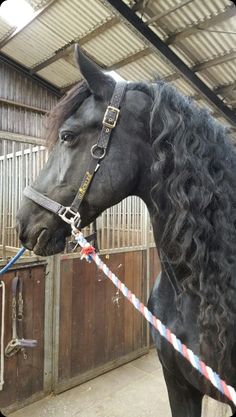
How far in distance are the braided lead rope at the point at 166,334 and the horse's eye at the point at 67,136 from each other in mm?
259

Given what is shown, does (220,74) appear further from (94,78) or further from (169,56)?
(94,78)

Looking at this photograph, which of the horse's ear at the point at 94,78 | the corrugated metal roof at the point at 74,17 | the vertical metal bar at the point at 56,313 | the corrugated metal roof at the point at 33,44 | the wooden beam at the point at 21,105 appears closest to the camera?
the horse's ear at the point at 94,78

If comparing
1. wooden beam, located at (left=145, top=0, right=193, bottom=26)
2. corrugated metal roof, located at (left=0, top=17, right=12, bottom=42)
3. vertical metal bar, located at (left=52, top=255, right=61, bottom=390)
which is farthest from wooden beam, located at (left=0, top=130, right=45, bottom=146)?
corrugated metal roof, located at (left=0, top=17, right=12, bottom=42)

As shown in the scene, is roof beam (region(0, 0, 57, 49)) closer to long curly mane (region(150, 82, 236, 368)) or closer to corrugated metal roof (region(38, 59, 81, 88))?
corrugated metal roof (region(38, 59, 81, 88))

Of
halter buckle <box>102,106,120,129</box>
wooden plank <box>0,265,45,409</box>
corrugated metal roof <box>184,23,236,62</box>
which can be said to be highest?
corrugated metal roof <box>184,23,236,62</box>

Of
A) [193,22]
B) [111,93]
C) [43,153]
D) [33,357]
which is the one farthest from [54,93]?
[111,93]

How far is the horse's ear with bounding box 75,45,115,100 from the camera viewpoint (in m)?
0.79

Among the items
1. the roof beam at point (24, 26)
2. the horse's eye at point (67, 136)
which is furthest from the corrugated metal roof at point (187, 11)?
the horse's eye at point (67, 136)

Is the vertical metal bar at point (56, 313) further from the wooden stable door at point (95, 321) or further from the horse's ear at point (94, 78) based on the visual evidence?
the horse's ear at point (94, 78)

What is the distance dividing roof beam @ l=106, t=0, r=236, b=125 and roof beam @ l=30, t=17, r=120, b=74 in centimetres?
50

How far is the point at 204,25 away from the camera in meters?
2.62

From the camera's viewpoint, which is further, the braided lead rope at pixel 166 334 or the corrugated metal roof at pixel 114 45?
the corrugated metal roof at pixel 114 45

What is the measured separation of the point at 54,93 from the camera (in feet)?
18.1

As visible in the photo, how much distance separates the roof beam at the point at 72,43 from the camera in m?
3.11
